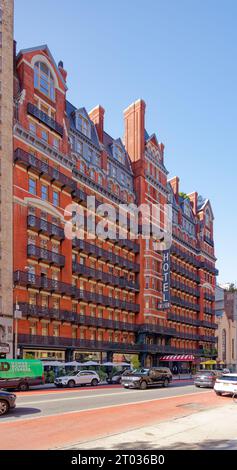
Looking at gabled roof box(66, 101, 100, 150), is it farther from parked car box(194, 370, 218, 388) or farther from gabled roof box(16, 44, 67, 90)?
parked car box(194, 370, 218, 388)

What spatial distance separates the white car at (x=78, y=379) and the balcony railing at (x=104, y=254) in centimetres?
1561

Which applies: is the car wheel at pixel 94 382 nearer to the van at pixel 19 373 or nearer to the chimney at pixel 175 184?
the van at pixel 19 373

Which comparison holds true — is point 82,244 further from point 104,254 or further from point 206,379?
point 206,379

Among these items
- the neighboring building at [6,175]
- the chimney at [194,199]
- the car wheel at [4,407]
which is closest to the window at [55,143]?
the neighboring building at [6,175]

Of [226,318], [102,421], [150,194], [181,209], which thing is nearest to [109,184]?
[150,194]

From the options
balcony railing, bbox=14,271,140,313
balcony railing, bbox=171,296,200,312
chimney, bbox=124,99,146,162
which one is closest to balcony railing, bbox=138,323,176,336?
balcony railing, bbox=14,271,140,313

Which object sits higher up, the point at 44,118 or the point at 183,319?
the point at 44,118

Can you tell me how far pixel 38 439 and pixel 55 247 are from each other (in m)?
36.9

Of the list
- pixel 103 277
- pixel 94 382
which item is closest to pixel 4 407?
pixel 94 382

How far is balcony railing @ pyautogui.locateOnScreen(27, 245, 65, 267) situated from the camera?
4509 cm

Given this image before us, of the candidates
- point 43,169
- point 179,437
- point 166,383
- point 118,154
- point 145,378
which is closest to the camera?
point 179,437

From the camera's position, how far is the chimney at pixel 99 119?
61344mm

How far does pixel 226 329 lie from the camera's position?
102250mm

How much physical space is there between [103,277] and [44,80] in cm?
2276
